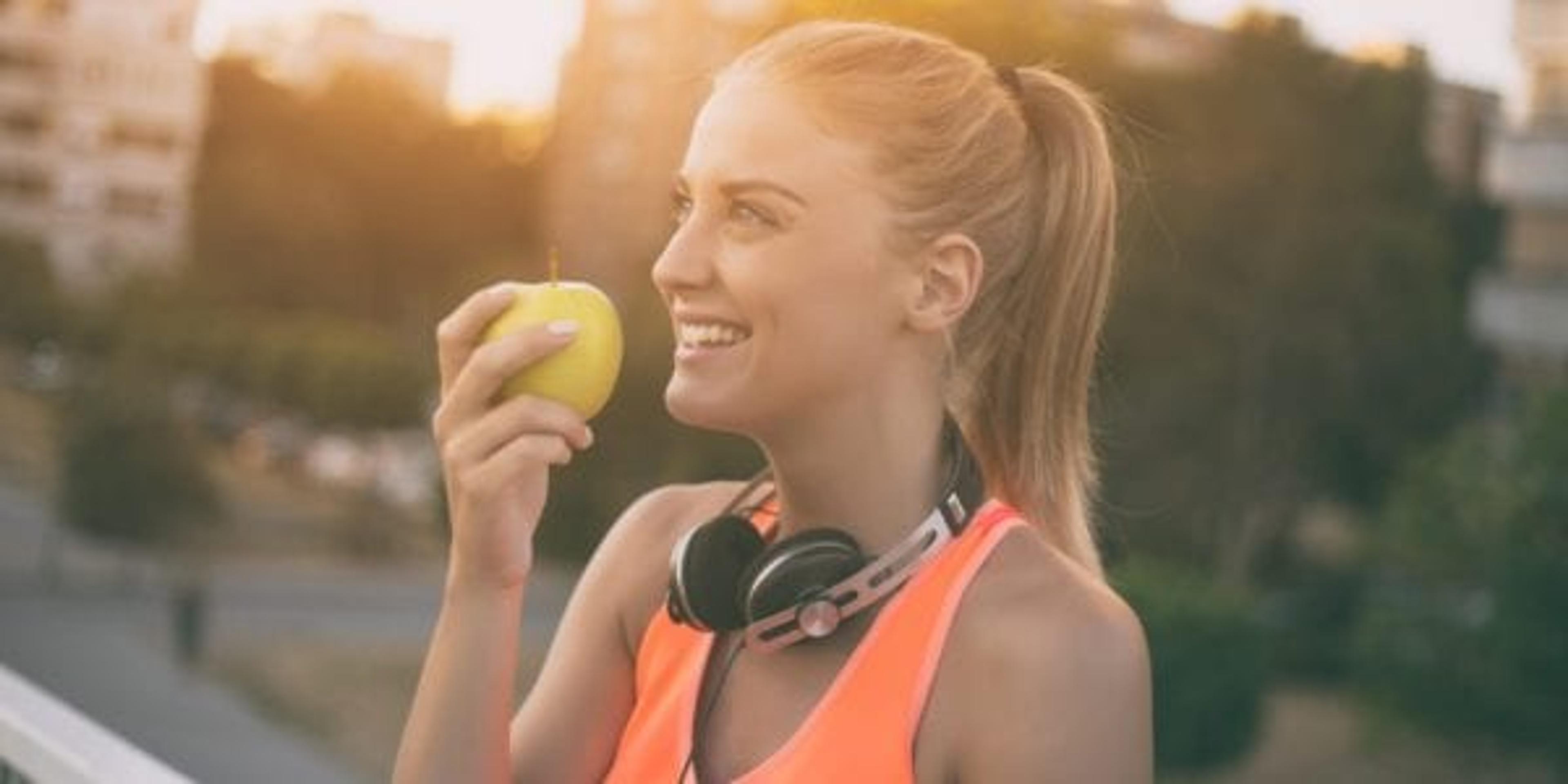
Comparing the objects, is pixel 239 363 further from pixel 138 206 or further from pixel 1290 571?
pixel 1290 571

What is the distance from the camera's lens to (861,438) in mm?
1520

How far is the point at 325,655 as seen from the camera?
1177 inches

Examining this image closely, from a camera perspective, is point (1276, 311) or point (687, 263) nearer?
point (687, 263)

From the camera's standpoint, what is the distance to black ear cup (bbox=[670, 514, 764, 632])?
152 centimetres

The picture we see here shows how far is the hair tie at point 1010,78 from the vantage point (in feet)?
5.25

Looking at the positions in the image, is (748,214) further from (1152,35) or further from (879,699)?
(1152,35)

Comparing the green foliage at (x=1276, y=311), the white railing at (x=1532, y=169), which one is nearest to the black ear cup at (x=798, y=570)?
the green foliage at (x=1276, y=311)

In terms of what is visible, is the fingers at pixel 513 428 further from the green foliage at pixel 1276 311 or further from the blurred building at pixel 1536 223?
the blurred building at pixel 1536 223

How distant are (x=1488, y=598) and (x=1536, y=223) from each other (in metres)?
9.41

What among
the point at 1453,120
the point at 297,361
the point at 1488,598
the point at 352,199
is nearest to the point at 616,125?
the point at 352,199

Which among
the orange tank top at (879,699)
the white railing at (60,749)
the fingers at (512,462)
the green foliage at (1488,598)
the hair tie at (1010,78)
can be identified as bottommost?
the green foliage at (1488,598)

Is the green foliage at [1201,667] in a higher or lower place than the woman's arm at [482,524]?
lower

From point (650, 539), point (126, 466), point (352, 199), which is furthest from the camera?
point (352, 199)

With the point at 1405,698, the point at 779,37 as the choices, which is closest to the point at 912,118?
the point at 779,37
